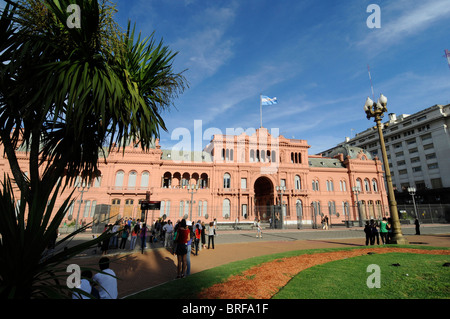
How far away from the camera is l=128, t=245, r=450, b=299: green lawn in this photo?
530 cm

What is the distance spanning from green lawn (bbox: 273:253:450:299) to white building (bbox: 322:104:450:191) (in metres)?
47.4

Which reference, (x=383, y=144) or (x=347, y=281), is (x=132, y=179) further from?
(x=347, y=281)

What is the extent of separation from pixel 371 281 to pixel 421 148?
66432 mm

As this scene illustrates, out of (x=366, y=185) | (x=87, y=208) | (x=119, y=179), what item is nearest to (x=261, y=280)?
(x=119, y=179)

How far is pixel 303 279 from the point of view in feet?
21.9

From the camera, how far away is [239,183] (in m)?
Answer: 38.5

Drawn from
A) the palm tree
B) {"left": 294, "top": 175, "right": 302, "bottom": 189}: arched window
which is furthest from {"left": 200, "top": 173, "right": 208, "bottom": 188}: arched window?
the palm tree

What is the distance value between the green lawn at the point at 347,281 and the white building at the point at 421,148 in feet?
157

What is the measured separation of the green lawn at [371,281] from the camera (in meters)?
5.19

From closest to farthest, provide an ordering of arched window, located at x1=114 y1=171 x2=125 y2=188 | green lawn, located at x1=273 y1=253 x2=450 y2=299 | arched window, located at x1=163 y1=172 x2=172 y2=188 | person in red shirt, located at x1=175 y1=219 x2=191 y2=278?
green lawn, located at x1=273 y1=253 x2=450 y2=299 → person in red shirt, located at x1=175 y1=219 x2=191 y2=278 → arched window, located at x1=114 y1=171 x2=125 y2=188 → arched window, located at x1=163 y1=172 x2=172 y2=188

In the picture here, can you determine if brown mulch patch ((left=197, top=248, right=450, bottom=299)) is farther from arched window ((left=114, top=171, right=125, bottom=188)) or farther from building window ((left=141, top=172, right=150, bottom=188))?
arched window ((left=114, top=171, right=125, bottom=188))

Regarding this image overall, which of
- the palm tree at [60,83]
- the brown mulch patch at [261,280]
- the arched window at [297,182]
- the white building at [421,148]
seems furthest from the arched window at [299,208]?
the palm tree at [60,83]

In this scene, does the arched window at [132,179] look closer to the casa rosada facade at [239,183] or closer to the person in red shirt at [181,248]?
the casa rosada facade at [239,183]
